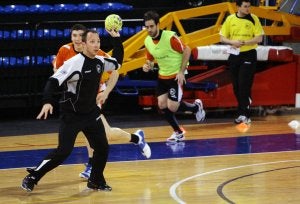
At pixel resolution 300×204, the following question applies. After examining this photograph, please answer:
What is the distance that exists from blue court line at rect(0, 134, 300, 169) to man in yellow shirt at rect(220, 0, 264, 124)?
1403 mm

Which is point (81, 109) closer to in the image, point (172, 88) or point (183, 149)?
point (183, 149)

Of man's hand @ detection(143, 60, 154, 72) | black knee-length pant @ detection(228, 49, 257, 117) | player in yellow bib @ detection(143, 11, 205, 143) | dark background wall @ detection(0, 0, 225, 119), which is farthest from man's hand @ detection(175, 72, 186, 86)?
dark background wall @ detection(0, 0, 225, 119)

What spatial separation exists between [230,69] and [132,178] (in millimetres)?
5475

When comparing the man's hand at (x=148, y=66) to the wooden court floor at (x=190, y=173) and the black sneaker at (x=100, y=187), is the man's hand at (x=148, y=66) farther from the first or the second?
the black sneaker at (x=100, y=187)

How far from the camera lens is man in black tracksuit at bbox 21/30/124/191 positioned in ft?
28.6

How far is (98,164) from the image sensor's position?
9008mm

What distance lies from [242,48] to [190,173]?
4.93 m

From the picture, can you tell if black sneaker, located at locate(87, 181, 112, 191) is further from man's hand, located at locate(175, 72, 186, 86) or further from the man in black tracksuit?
man's hand, located at locate(175, 72, 186, 86)

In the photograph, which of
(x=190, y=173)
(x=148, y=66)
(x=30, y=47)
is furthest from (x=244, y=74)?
(x=190, y=173)

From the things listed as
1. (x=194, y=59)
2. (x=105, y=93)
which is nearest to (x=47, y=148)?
(x=105, y=93)

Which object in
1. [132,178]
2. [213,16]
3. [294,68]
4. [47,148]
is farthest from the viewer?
[213,16]

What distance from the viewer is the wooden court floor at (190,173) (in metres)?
8.63

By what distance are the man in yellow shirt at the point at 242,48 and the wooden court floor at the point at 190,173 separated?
0.81 metres

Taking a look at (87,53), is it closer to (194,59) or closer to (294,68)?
(194,59)
